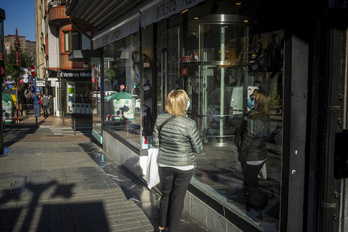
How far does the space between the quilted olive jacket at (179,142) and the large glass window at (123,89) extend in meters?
3.54

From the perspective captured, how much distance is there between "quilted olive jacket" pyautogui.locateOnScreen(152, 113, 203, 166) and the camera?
13.1 feet

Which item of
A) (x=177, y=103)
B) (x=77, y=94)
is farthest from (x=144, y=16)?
(x=77, y=94)

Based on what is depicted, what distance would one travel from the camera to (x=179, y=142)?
4023mm

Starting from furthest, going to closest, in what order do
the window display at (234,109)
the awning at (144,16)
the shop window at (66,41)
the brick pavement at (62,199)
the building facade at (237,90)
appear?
the shop window at (66,41) < the brick pavement at (62,199) < the awning at (144,16) < the window display at (234,109) < the building facade at (237,90)

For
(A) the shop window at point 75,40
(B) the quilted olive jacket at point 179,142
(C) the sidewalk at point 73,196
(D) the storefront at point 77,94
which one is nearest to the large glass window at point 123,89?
(C) the sidewalk at point 73,196

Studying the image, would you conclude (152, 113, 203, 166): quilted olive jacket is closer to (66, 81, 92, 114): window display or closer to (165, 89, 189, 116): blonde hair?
(165, 89, 189, 116): blonde hair

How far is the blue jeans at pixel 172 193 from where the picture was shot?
4.12 meters

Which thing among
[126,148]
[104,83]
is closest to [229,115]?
[126,148]

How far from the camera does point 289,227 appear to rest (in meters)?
3.12

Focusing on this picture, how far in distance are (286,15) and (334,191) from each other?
166 cm

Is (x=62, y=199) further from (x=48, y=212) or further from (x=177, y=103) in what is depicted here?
(x=177, y=103)

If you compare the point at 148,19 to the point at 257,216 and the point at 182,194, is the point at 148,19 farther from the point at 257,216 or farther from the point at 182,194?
the point at 257,216

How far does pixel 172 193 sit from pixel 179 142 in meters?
0.64

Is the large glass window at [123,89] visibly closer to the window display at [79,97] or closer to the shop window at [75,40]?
the window display at [79,97]
